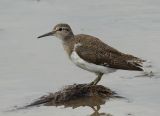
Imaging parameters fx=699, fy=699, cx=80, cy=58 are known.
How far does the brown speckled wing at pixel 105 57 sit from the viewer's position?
10547 mm

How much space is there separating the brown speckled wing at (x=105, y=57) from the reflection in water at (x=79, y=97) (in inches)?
15.5

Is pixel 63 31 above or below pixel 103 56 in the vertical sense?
above

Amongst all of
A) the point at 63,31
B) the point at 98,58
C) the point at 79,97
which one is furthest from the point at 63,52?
the point at 79,97

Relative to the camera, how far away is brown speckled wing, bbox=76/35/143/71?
1055cm

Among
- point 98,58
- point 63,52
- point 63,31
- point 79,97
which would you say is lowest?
point 79,97

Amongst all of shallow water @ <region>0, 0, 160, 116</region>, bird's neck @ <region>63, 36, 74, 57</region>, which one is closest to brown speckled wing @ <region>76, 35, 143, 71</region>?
bird's neck @ <region>63, 36, 74, 57</region>

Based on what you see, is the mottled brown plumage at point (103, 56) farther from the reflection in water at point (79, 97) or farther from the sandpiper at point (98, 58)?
the reflection in water at point (79, 97)

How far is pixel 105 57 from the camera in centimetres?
1066

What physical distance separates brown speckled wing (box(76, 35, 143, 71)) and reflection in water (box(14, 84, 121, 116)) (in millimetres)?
393

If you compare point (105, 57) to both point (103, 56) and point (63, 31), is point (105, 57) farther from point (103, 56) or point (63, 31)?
point (63, 31)

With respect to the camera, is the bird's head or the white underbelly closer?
the white underbelly

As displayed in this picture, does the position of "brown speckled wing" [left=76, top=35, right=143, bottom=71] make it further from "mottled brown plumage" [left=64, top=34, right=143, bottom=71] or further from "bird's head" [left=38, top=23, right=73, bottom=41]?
"bird's head" [left=38, top=23, right=73, bottom=41]

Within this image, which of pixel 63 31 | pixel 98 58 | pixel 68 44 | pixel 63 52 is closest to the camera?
pixel 98 58

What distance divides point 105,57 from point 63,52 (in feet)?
6.19
